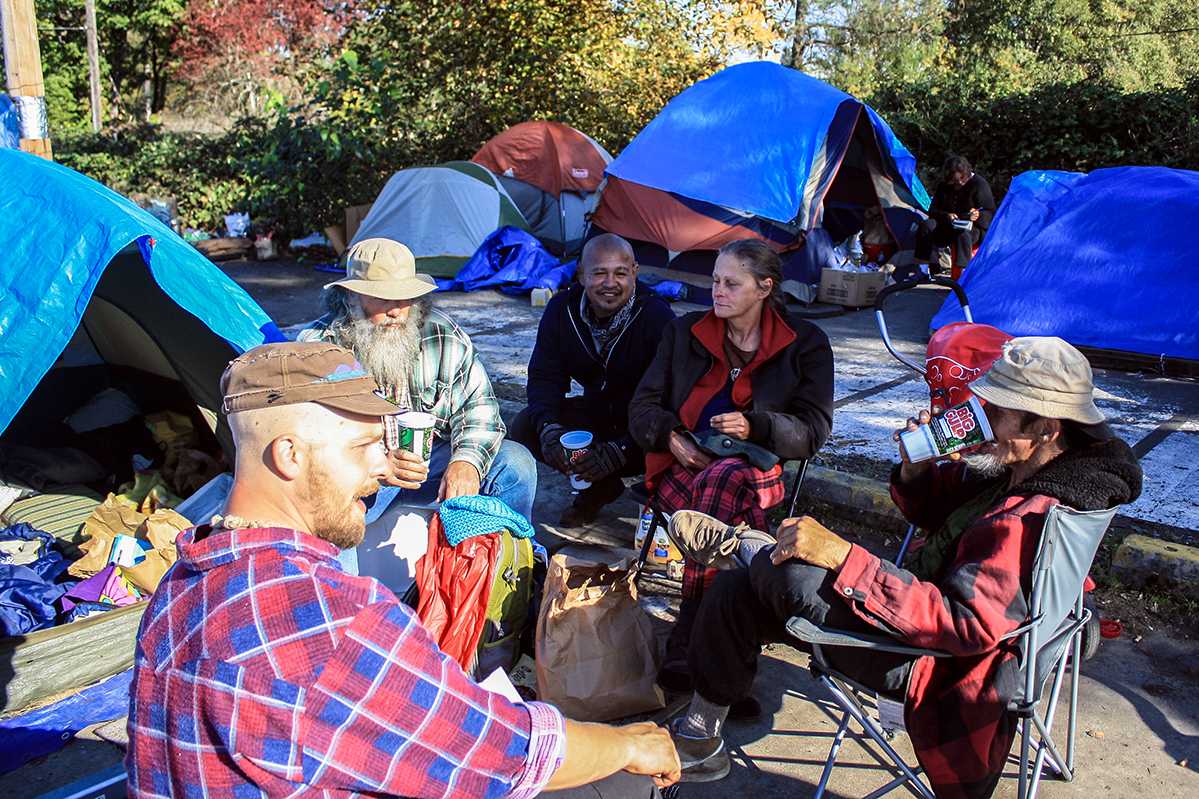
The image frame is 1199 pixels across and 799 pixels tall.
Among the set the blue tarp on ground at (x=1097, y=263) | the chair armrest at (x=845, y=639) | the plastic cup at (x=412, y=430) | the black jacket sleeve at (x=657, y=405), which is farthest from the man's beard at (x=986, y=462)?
the blue tarp on ground at (x=1097, y=263)

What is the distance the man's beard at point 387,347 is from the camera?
141 inches

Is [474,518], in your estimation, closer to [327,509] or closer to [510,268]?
[327,509]

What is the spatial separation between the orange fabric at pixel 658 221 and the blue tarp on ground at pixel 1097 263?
7.46 feet

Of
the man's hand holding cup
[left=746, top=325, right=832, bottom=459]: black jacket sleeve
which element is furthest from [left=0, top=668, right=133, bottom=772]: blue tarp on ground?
[left=746, top=325, right=832, bottom=459]: black jacket sleeve

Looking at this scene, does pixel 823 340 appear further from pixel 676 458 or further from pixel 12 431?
pixel 12 431

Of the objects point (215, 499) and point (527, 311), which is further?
point (527, 311)

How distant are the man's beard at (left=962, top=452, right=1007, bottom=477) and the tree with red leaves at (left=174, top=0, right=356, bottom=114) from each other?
944 inches

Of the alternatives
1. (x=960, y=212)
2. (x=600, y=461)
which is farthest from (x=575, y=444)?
(x=960, y=212)

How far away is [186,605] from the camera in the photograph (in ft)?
4.64

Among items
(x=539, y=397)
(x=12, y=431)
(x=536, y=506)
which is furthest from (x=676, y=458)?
(x=12, y=431)

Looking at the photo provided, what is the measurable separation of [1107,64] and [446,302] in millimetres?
18005

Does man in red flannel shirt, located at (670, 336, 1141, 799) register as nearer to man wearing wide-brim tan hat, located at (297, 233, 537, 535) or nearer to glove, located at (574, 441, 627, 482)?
man wearing wide-brim tan hat, located at (297, 233, 537, 535)

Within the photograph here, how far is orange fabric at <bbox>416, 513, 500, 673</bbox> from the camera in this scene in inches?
120

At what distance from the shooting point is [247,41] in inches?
987
